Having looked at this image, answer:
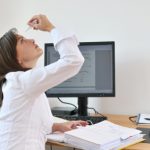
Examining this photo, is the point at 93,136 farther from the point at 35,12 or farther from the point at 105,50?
the point at 35,12

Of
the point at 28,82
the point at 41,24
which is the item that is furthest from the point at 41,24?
the point at 28,82

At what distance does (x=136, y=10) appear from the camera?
2012 mm

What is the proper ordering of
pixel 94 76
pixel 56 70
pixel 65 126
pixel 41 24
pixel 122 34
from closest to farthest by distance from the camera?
pixel 56 70 → pixel 41 24 → pixel 65 126 → pixel 94 76 → pixel 122 34

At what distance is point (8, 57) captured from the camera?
4.43 ft

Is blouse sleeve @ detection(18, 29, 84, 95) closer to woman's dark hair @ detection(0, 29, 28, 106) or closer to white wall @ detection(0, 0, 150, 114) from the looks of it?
woman's dark hair @ detection(0, 29, 28, 106)

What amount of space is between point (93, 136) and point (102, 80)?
0.59m

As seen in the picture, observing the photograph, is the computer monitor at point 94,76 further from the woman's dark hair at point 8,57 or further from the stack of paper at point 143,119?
the woman's dark hair at point 8,57

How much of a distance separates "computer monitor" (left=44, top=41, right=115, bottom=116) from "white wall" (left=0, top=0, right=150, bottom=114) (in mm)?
177

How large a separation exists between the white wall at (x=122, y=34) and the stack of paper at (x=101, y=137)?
541 mm

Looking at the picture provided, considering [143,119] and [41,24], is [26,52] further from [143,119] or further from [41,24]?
[143,119]

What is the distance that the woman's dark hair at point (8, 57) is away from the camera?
1354mm

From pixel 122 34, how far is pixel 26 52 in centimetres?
86

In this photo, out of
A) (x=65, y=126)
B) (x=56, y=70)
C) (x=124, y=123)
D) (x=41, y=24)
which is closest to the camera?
(x=56, y=70)

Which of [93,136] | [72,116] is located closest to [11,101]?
[93,136]
